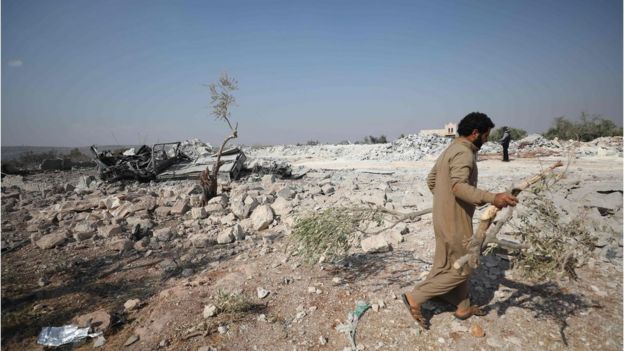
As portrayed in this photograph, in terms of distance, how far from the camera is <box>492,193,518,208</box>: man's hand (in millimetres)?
1852

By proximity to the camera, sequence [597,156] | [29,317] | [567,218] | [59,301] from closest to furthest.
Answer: [29,317], [59,301], [567,218], [597,156]

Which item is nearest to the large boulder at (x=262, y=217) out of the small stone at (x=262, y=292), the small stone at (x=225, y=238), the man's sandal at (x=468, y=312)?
the small stone at (x=225, y=238)

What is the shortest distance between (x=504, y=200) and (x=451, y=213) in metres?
0.42

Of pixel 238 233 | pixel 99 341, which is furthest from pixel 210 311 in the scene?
pixel 238 233

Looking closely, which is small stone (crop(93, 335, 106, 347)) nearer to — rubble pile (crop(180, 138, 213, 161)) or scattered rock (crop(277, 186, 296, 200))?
scattered rock (crop(277, 186, 296, 200))

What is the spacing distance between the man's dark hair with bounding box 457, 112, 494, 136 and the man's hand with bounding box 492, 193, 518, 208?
56 cm

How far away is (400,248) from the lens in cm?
392

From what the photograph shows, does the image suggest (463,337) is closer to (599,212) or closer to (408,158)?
(599,212)

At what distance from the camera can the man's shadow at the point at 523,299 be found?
8.50 ft

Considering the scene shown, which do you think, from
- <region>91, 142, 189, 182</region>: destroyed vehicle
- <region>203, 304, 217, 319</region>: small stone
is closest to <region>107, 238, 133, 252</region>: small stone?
<region>203, 304, 217, 319</region>: small stone

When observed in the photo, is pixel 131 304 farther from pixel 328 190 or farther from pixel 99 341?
pixel 328 190

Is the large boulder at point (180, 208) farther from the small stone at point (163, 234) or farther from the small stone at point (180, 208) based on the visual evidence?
the small stone at point (163, 234)

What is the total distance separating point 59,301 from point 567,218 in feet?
19.7

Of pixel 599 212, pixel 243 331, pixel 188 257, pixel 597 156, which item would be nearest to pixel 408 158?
pixel 597 156
